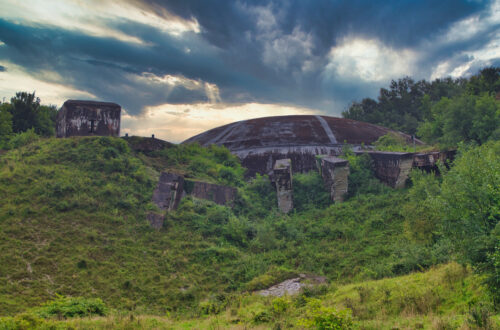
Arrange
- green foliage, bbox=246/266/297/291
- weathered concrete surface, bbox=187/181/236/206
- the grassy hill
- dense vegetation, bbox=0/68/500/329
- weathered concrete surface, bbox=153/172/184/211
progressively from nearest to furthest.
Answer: dense vegetation, bbox=0/68/500/329 → the grassy hill → green foliage, bbox=246/266/297/291 → weathered concrete surface, bbox=153/172/184/211 → weathered concrete surface, bbox=187/181/236/206

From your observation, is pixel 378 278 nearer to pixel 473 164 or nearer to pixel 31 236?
pixel 473 164

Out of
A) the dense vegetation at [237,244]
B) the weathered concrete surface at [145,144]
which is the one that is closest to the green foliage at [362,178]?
the dense vegetation at [237,244]

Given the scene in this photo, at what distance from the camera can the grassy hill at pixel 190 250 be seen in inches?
314

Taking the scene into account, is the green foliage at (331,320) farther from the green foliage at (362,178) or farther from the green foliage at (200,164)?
the green foliage at (362,178)

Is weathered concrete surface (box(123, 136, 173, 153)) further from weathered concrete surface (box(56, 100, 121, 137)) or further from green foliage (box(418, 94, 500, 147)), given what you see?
green foliage (box(418, 94, 500, 147))

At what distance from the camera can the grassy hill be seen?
7.98 metres

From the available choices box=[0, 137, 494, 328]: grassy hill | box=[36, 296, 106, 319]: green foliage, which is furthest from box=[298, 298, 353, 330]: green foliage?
box=[36, 296, 106, 319]: green foliage

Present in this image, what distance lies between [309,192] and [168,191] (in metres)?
8.12

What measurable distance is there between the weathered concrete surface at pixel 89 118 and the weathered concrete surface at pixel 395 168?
622 inches

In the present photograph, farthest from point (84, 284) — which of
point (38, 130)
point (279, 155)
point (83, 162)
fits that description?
point (38, 130)

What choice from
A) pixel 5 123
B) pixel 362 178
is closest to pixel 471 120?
pixel 362 178

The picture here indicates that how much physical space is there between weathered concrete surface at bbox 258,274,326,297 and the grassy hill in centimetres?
31

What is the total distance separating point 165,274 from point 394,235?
8396 millimetres

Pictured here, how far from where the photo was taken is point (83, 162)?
1589 cm
